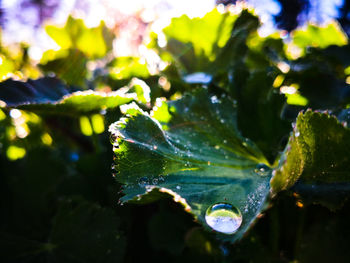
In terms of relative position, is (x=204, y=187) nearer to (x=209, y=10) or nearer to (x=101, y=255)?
(x=101, y=255)

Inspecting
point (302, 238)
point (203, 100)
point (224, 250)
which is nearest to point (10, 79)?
point (203, 100)

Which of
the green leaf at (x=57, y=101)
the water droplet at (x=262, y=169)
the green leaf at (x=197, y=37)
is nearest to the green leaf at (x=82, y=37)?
the green leaf at (x=197, y=37)

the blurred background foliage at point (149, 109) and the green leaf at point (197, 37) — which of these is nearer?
the blurred background foliage at point (149, 109)

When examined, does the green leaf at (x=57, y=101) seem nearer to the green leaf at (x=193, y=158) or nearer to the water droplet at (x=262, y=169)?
the green leaf at (x=193, y=158)

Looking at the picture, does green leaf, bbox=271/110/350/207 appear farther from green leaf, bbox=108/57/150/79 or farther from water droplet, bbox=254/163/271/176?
green leaf, bbox=108/57/150/79

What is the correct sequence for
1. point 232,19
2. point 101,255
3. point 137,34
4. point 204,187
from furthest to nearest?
point 137,34 → point 232,19 → point 101,255 → point 204,187

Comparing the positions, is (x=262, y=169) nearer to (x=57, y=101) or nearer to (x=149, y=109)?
(x=149, y=109)

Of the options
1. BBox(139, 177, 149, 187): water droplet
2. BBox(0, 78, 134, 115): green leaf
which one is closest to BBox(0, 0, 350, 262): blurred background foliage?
BBox(0, 78, 134, 115): green leaf
